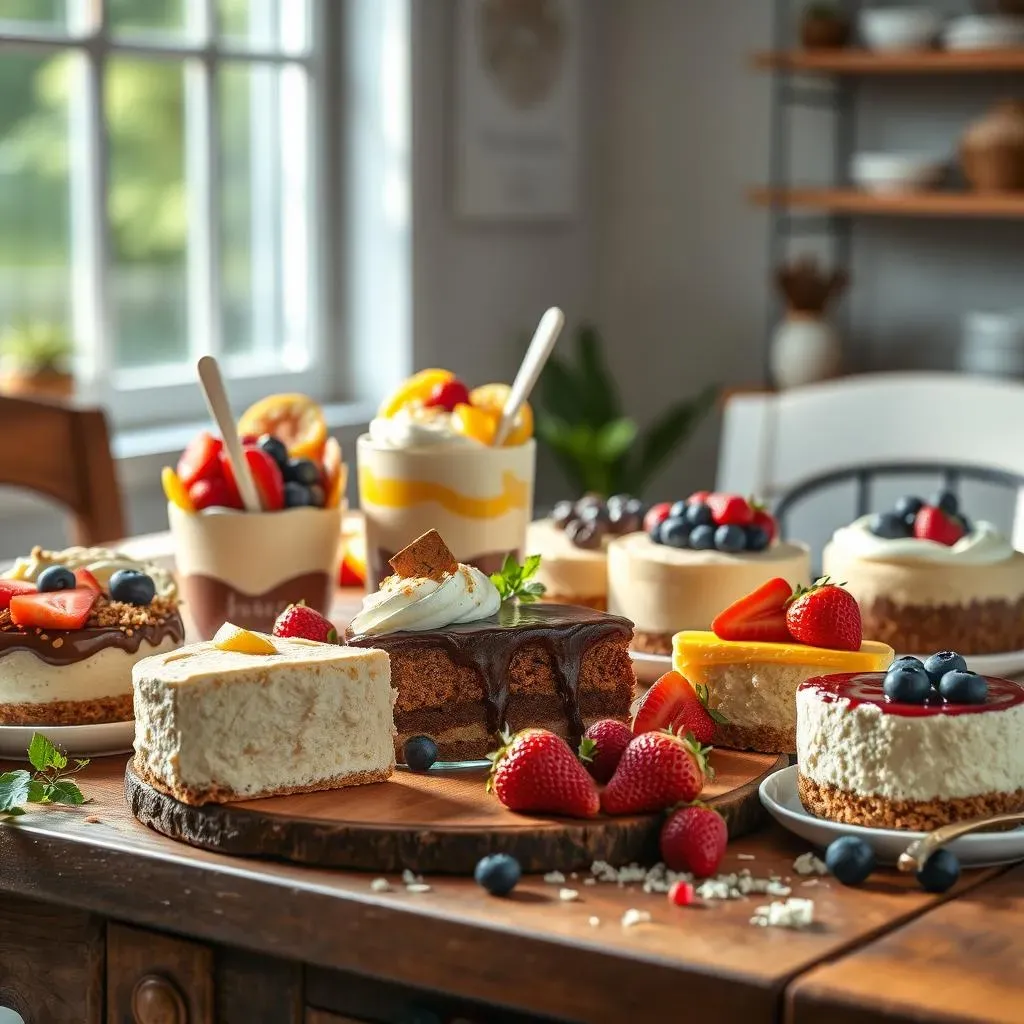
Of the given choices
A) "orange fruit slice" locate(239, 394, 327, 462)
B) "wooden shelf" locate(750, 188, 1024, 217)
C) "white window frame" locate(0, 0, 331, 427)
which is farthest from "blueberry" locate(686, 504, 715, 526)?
"wooden shelf" locate(750, 188, 1024, 217)

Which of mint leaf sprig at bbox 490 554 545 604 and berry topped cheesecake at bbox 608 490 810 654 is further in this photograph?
berry topped cheesecake at bbox 608 490 810 654

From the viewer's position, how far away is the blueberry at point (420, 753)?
53.4 inches

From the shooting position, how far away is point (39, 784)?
52.8 inches

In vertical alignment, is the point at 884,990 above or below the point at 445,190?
below

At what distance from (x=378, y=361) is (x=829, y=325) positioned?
1.14m

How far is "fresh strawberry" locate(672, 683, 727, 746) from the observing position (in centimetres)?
141

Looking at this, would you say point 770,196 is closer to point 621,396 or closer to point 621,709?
point 621,396

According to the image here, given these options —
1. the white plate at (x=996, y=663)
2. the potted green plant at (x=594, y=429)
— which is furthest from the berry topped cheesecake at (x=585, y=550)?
the potted green plant at (x=594, y=429)

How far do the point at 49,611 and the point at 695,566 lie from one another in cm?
60

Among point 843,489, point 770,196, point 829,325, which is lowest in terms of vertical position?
point 843,489

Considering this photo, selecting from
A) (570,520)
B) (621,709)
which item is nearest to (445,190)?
(570,520)

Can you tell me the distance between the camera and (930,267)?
15.1ft

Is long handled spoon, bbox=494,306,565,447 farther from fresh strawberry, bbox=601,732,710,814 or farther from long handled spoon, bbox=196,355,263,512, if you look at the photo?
fresh strawberry, bbox=601,732,710,814

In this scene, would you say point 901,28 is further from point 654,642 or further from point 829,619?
point 829,619
